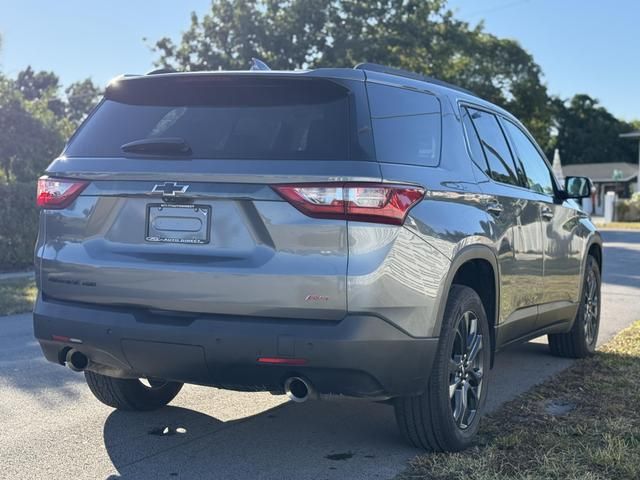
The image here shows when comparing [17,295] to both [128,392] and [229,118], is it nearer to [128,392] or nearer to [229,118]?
[128,392]

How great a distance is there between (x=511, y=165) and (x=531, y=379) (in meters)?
1.72

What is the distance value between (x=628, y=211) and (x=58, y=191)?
43.1 metres

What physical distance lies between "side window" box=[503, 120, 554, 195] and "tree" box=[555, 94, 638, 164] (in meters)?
74.1

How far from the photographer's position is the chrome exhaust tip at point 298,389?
3578mm

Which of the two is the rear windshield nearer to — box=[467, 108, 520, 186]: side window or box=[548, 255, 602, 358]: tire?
box=[467, 108, 520, 186]: side window

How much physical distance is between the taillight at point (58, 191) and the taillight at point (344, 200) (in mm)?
1086

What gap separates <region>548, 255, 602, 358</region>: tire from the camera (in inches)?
260

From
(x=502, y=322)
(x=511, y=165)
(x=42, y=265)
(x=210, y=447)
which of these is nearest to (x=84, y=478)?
(x=210, y=447)

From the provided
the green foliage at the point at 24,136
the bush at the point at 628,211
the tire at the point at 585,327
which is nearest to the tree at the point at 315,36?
the green foliage at the point at 24,136

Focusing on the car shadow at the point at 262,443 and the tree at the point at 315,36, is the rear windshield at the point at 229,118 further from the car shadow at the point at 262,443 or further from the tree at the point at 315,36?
the tree at the point at 315,36

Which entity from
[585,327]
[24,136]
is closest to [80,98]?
[24,136]

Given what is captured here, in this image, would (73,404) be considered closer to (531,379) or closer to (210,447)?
(210,447)

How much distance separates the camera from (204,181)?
3.62 metres

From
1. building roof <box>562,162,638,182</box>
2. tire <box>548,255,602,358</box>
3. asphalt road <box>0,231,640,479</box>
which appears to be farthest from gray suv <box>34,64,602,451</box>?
building roof <box>562,162,638,182</box>
